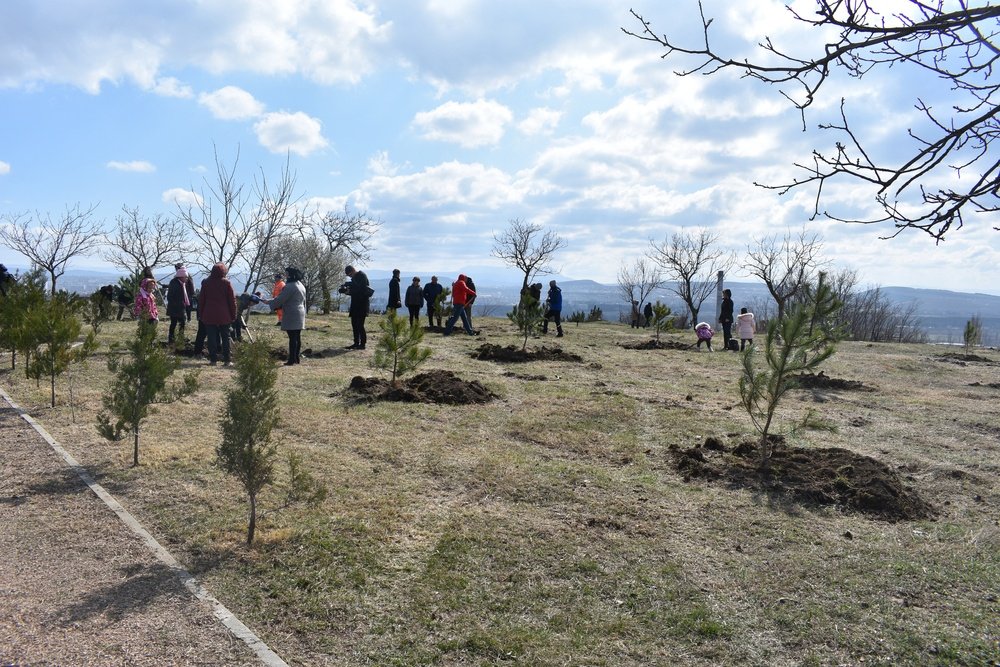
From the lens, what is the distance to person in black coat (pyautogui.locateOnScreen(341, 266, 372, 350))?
13666 millimetres

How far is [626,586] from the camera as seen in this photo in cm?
398

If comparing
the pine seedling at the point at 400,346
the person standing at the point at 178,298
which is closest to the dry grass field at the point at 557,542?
the pine seedling at the point at 400,346

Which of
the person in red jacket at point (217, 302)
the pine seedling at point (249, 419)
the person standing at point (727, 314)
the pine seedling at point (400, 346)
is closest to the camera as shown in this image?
the pine seedling at point (249, 419)

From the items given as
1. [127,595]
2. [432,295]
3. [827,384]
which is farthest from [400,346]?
[432,295]

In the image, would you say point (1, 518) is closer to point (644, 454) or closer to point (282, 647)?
point (282, 647)

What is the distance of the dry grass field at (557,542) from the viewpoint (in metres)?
3.43

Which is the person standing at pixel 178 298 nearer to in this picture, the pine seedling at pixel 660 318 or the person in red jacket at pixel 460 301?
the person in red jacket at pixel 460 301

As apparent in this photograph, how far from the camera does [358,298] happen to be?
13.9 m

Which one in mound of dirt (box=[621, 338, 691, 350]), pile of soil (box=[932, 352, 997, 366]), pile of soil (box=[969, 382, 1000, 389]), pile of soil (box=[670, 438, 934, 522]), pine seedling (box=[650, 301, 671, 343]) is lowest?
pile of soil (box=[670, 438, 934, 522])

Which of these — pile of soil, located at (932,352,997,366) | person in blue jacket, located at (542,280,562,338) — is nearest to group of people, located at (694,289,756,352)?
person in blue jacket, located at (542,280,562,338)

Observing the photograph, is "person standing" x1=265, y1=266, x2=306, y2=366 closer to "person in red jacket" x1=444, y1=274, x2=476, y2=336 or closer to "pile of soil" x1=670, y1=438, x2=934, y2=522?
"person in red jacket" x1=444, y1=274, x2=476, y2=336

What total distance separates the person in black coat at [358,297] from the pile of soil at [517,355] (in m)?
2.43

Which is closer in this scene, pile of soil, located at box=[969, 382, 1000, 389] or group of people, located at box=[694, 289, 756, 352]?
pile of soil, located at box=[969, 382, 1000, 389]

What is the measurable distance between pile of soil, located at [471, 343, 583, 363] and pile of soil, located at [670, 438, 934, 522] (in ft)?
22.7
